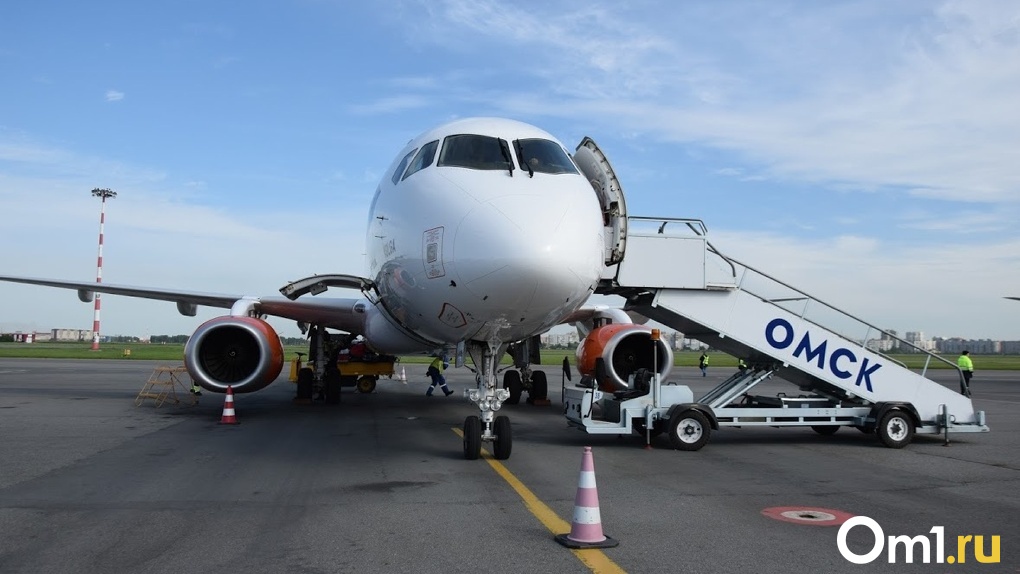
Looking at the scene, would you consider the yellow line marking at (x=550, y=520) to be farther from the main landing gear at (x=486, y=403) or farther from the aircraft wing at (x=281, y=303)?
the aircraft wing at (x=281, y=303)

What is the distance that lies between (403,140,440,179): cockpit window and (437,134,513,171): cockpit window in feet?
0.56

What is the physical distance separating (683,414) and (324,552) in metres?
6.38

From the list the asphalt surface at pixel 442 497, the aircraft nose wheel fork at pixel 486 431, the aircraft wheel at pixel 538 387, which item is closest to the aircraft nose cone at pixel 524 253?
the aircraft nose wheel fork at pixel 486 431

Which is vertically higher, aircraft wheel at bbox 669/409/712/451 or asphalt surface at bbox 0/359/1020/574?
aircraft wheel at bbox 669/409/712/451

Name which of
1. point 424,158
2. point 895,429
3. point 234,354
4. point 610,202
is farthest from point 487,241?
point 234,354

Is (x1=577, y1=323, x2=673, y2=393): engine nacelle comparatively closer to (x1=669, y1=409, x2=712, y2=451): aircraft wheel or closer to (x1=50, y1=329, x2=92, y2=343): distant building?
(x1=669, y1=409, x2=712, y2=451): aircraft wheel

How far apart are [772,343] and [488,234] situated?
6.02 m

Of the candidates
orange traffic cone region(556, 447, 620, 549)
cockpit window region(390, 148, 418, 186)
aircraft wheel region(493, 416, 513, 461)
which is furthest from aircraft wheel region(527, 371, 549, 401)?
orange traffic cone region(556, 447, 620, 549)

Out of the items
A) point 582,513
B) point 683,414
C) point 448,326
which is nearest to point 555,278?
point 448,326

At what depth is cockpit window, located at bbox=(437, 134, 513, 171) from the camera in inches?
311

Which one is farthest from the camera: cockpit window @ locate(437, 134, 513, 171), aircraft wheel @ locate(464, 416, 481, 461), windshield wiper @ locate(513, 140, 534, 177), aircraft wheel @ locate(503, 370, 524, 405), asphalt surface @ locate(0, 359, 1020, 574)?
aircraft wheel @ locate(503, 370, 524, 405)

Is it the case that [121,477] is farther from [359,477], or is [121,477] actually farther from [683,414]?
[683,414]

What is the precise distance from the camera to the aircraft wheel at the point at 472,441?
8812mm

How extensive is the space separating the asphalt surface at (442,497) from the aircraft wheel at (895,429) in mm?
207
